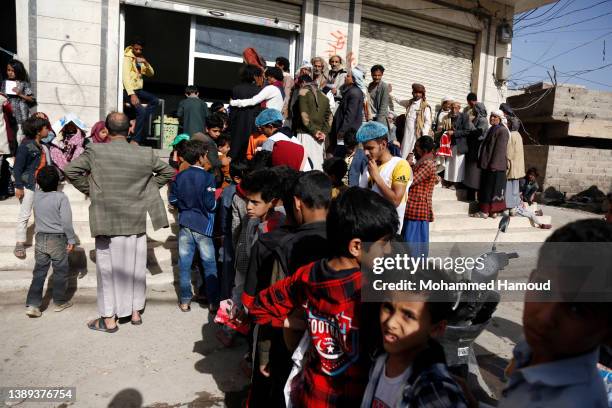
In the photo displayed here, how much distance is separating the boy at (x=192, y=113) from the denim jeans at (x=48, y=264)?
3.29 meters

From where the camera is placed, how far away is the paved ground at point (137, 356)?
308cm

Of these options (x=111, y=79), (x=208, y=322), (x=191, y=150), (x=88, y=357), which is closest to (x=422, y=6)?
(x=111, y=79)

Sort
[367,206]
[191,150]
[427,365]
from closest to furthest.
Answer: [427,365]
[367,206]
[191,150]

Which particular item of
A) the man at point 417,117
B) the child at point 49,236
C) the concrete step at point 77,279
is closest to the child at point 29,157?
the concrete step at point 77,279

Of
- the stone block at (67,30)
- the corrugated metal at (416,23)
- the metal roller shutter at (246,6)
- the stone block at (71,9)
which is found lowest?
the stone block at (67,30)

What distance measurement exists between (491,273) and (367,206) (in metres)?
1.19

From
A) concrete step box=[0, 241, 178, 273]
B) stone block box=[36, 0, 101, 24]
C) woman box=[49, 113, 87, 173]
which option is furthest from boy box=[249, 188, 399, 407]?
stone block box=[36, 0, 101, 24]

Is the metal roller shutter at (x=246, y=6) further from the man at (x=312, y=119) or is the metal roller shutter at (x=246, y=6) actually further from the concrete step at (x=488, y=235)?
the concrete step at (x=488, y=235)

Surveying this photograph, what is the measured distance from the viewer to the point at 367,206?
168cm

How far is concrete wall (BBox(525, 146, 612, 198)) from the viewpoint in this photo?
45.0ft

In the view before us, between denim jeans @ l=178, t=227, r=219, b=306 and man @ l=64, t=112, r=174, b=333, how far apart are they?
1.26 feet

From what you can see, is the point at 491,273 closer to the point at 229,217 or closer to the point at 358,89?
the point at 229,217

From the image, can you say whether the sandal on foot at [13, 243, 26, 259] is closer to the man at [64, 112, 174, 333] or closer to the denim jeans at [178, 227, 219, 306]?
the man at [64, 112, 174, 333]

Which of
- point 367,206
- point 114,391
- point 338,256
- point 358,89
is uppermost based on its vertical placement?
point 358,89
